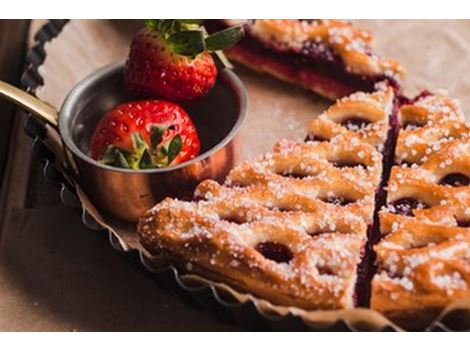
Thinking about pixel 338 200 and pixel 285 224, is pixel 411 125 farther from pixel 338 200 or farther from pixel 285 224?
pixel 285 224

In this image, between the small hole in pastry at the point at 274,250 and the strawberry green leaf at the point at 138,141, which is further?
the strawberry green leaf at the point at 138,141

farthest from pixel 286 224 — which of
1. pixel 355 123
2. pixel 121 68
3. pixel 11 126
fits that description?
pixel 11 126

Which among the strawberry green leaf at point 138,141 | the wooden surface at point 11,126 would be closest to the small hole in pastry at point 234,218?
the strawberry green leaf at point 138,141

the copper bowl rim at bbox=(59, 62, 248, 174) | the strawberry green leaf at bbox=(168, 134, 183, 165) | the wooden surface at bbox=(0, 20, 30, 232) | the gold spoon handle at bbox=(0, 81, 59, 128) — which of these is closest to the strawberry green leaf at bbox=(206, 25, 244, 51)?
the copper bowl rim at bbox=(59, 62, 248, 174)

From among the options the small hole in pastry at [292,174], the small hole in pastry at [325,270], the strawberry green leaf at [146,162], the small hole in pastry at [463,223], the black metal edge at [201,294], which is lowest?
the black metal edge at [201,294]

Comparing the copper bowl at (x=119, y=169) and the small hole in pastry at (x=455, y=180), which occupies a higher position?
the small hole in pastry at (x=455, y=180)

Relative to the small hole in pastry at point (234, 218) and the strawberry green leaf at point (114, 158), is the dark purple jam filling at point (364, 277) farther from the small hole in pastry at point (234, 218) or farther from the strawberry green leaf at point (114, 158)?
the strawberry green leaf at point (114, 158)

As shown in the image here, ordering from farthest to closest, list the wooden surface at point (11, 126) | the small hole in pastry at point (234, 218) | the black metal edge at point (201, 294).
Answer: the wooden surface at point (11, 126) → the small hole in pastry at point (234, 218) → the black metal edge at point (201, 294)
